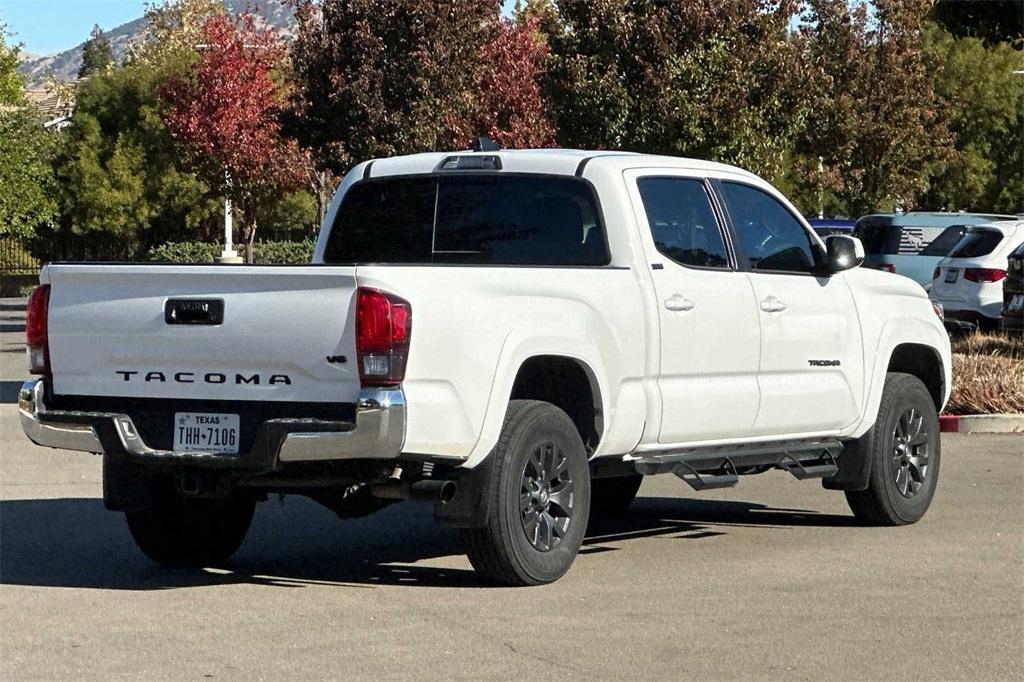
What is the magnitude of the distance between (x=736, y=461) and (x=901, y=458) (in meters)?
1.53

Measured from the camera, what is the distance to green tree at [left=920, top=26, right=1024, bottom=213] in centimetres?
5566

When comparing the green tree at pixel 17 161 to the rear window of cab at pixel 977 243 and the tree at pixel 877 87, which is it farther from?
the rear window of cab at pixel 977 243

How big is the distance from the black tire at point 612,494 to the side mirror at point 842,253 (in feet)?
6.26

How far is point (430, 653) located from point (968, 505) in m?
5.50

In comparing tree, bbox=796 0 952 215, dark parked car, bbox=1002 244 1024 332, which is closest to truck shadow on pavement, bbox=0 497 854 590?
dark parked car, bbox=1002 244 1024 332

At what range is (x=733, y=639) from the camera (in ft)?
24.2

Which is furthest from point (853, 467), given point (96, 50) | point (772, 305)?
point (96, 50)

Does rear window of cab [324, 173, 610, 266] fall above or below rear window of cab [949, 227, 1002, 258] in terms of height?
above

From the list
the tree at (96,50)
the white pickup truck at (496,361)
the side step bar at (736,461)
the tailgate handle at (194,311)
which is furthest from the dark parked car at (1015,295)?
the tree at (96,50)

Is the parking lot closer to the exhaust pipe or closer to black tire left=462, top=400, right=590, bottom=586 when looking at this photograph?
black tire left=462, top=400, right=590, bottom=586

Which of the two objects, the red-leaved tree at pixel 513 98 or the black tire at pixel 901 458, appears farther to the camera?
the red-leaved tree at pixel 513 98

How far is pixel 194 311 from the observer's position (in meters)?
8.24

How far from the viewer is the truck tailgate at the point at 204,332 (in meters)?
7.93

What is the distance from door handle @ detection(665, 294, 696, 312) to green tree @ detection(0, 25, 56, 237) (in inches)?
1601
